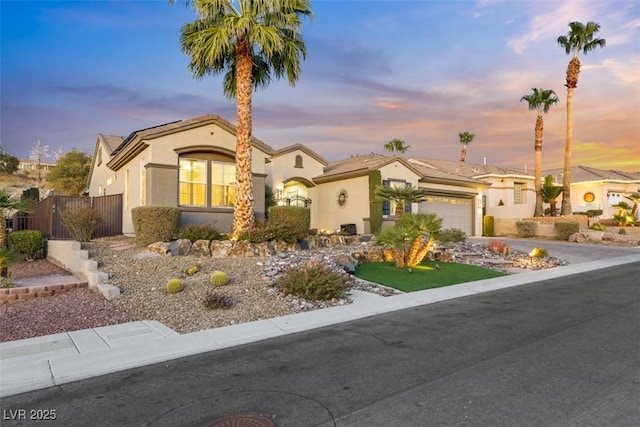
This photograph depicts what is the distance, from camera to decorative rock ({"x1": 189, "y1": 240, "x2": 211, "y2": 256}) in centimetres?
1298

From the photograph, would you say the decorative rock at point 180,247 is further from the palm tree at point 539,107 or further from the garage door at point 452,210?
the palm tree at point 539,107

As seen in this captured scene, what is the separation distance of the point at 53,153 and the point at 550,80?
5526 centimetres

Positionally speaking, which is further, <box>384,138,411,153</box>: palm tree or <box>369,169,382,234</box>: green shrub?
<box>384,138,411,153</box>: palm tree

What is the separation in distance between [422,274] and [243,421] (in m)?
9.69

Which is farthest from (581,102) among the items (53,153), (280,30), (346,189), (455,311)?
(53,153)

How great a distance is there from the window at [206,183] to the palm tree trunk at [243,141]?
253 centimetres

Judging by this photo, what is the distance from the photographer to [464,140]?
50.0 m

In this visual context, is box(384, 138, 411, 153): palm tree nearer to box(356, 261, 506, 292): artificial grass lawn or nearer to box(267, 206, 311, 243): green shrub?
box(267, 206, 311, 243): green shrub

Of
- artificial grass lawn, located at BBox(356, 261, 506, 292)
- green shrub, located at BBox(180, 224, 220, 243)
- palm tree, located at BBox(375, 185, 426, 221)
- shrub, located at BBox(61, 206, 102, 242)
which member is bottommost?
artificial grass lawn, located at BBox(356, 261, 506, 292)

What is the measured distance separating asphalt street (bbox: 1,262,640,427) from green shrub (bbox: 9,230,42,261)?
37.1 ft

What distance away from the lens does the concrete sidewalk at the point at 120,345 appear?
5082mm

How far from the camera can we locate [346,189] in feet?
81.9

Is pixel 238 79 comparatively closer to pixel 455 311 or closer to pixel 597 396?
pixel 455 311

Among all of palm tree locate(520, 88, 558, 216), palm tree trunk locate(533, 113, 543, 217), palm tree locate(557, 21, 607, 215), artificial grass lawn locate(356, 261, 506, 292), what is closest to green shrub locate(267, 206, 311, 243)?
artificial grass lawn locate(356, 261, 506, 292)
